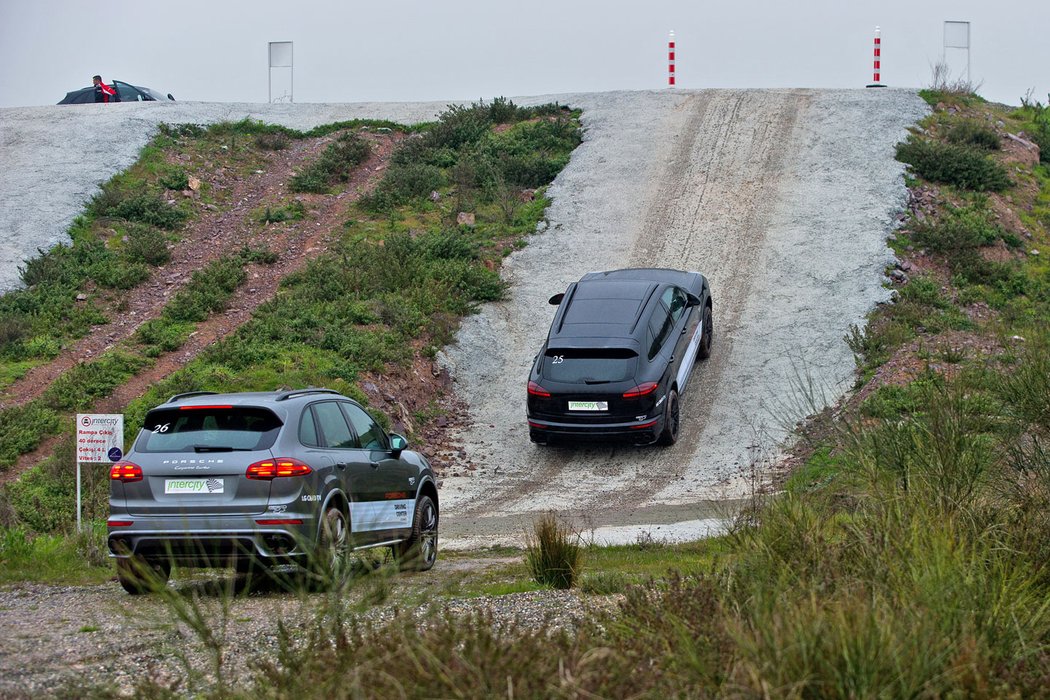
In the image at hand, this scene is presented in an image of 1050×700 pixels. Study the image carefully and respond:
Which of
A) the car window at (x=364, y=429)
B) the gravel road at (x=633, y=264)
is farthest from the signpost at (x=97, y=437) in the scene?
the car window at (x=364, y=429)

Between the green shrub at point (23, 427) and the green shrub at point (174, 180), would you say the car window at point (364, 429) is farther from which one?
the green shrub at point (174, 180)

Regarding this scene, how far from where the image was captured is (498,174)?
94.5 feet

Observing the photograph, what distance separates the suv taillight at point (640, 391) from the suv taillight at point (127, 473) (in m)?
8.45

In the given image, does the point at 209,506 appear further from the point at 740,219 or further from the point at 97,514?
the point at 740,219

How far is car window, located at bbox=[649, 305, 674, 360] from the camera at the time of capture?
1680 cm

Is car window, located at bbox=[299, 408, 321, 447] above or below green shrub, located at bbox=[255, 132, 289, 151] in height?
below

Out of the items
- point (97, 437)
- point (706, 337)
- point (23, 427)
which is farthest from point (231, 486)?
point (706, 337)

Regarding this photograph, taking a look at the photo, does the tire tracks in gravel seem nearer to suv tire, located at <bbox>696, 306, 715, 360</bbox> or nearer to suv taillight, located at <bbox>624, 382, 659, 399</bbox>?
suv tire, located at <bbox>696, 306, 715, 360</bbox>

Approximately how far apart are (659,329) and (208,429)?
364 inches

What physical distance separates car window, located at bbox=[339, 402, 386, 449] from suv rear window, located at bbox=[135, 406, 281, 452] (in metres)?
1.26

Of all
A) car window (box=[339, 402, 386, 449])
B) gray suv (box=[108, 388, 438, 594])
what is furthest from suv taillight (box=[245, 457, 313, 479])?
car window (box=[339, 402, 386, 449])

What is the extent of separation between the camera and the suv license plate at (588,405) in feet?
53.4

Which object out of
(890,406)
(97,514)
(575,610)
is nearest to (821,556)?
(575,610)

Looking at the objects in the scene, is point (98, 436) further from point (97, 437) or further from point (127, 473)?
point (127, 473)
